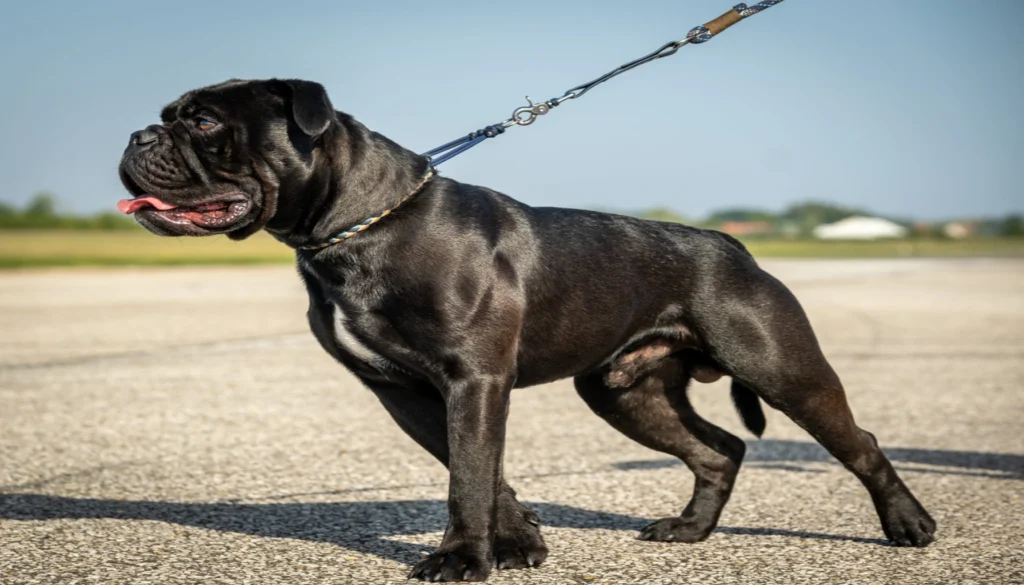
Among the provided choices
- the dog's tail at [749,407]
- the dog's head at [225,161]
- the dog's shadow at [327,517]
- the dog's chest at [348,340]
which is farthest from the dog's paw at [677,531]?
the dog's head at [225,161]

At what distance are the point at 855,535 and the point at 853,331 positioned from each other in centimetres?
1112

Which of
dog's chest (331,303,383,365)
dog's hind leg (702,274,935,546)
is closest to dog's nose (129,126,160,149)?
dog's chest (331,303,383,365)

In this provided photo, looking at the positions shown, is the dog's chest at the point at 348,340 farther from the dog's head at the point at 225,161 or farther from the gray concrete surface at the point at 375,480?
the gray concrete surface at the point at 375,480

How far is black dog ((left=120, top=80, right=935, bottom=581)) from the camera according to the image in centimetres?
376

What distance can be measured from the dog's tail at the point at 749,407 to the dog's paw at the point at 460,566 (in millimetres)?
1417

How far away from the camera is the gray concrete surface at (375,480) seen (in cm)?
416

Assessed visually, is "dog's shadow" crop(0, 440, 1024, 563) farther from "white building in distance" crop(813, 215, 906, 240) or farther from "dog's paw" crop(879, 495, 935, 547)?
"white building in distance" crop(813, 215, 906, 240)

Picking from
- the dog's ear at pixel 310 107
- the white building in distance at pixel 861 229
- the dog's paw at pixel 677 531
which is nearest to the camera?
the dog's ear at pixel 310 107

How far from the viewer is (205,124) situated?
381 cm

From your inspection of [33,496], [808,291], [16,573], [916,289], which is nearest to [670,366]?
[16,573]

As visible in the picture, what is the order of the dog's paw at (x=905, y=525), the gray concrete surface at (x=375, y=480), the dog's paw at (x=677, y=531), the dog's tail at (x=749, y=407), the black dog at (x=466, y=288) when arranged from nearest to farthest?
1. the black dog at (x=466, y=288)
2. the gray concrete surface at (x=375, y=480)
3. the dog's paw at (x=905, y=525)
4. the dog's paw at (x=677, y=531)
5. the dog's tail at (x=749, y=407)

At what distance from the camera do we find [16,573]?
3.93 m

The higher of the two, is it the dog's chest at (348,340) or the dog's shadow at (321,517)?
the dog's chest at (348,340)

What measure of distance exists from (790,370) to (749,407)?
0.49 m
